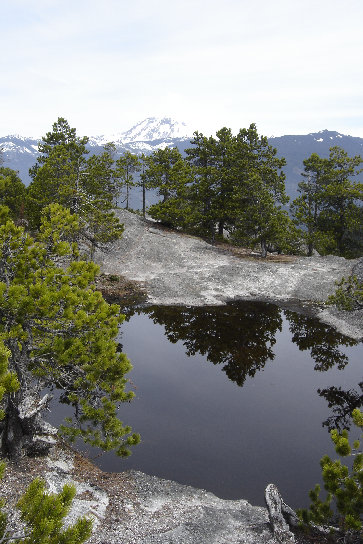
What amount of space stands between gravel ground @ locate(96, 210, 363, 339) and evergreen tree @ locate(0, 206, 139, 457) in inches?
947

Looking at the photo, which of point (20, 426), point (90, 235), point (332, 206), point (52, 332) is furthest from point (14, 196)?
point (332, 206)

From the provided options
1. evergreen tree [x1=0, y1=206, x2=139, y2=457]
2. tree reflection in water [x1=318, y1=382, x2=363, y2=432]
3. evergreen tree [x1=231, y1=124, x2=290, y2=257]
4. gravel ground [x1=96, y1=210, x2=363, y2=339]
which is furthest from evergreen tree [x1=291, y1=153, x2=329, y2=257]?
evergreen tree [x1=0, y1=206, x2=139, y2=457]

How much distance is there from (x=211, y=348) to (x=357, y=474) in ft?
60.5

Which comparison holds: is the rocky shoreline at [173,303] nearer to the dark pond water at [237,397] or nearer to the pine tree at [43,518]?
the dark pond water at [237,397]

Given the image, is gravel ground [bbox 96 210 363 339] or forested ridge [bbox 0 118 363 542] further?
gravel ground [bbox 96 210 363 339]

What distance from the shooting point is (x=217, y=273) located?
43625 mm

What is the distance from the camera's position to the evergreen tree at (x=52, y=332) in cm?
1055

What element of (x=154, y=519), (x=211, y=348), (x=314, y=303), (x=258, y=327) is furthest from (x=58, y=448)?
(x=314, y=303)

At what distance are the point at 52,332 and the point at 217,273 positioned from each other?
33.3 meters

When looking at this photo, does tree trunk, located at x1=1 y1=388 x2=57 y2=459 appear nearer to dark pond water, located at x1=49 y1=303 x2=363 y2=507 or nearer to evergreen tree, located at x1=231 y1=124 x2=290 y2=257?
dark pond water, located at x1=49 y1=303 x2=363 y2=507

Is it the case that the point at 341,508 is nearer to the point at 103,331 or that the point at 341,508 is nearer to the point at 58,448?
the point at 103,331

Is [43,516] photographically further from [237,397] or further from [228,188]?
[228,188]

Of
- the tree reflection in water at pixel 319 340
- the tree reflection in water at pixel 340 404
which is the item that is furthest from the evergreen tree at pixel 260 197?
the tree reflection in water at pixel 340 404

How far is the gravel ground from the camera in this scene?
121ft
